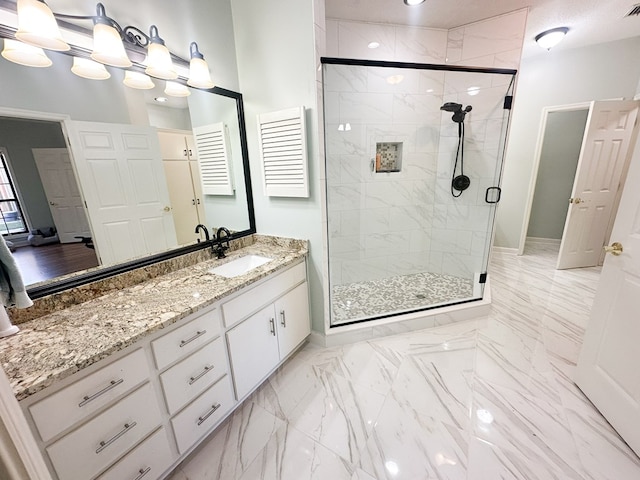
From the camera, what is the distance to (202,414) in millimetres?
1292

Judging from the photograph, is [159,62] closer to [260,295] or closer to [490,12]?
[260,295]

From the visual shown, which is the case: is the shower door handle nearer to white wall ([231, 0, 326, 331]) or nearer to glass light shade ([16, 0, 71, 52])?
white wall ([231, 0, 326, 331])

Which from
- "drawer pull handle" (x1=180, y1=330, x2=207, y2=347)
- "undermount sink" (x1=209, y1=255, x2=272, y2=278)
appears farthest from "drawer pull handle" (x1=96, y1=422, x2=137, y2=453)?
"undermount sink" (x1=209, y1=255, x2=272, y2=278)

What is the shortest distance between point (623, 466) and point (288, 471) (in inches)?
62.9

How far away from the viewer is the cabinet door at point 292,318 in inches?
69.3

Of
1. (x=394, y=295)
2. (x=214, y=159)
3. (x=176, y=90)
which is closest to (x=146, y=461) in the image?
(x=214, y=159)

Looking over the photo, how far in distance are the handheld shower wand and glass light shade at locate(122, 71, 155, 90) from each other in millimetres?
2437

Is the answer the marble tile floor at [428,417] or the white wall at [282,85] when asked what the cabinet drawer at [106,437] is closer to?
the marble tile floor at [428,417]

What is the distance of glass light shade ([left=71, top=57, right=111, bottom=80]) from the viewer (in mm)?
A: 1210

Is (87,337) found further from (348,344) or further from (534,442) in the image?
(534,442)

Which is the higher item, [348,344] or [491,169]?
[491,169]

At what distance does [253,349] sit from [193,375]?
0.38 metres

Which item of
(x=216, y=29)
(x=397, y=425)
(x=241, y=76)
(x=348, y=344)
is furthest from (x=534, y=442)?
(x=216, y=29)

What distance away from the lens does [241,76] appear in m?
1.90
